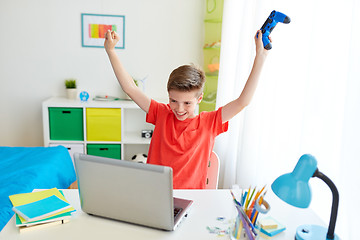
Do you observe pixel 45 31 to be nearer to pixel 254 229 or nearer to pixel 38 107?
pixel 38 107

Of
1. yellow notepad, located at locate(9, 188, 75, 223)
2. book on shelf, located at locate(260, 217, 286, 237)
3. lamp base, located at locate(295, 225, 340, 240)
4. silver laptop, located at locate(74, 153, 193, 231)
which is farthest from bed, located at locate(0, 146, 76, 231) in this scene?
lamp base, located at locate(295, 225, 340, 240)

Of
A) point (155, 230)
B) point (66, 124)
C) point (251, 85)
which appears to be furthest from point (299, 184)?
point (66, 124)

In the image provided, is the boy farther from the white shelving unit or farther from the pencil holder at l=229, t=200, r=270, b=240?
the white shelving unit

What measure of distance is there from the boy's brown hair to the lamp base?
→ 763 millimetres

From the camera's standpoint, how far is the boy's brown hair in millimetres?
1564

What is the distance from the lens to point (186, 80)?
61.6 inches

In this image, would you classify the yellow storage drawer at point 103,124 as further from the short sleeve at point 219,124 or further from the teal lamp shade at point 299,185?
the teal lamp shade at point 299,185

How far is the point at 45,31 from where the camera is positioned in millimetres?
3436

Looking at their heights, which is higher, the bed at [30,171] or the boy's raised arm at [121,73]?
the boy's raised arm at [121,73]

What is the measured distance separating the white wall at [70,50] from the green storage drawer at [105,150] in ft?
1.89

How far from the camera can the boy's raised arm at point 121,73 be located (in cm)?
156

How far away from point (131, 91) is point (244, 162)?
1.27m

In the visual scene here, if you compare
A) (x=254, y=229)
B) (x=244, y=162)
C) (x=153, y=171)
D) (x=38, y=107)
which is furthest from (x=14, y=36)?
(x=254, y=229)

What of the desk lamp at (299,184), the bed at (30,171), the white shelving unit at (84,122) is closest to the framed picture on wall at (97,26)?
the white shelving unit at (84,122)
